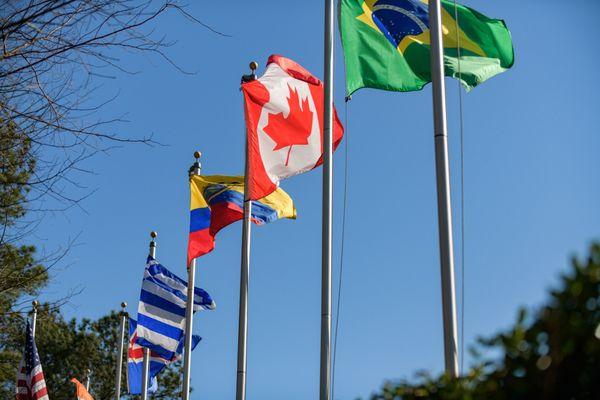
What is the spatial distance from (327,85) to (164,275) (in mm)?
8117

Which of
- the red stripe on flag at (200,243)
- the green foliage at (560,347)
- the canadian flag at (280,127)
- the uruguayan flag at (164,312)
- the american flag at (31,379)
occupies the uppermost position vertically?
the canadian flag at (280,127)

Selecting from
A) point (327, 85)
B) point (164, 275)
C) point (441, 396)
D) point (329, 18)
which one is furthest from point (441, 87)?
point (164, 275)

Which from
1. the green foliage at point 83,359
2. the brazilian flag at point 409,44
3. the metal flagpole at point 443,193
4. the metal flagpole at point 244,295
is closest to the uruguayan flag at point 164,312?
the metal flagpole at point 244,295

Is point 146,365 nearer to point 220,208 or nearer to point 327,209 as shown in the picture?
point 220,208

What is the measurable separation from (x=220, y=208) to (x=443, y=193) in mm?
6359

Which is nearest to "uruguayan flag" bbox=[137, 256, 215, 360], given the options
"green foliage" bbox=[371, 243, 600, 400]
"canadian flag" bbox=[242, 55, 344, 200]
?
"canadian flag" bbox=[242, 55, 344, 200]

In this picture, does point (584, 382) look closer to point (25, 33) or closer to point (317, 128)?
point (25, 33)

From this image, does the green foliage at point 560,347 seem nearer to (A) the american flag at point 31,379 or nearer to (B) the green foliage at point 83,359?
(A) the american flag at point 31,379

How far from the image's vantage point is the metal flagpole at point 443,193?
7242 mm

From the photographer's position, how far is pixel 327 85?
11.0m

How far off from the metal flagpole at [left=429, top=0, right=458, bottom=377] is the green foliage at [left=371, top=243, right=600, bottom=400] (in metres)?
4.08

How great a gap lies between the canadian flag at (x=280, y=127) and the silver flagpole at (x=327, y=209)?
80 centimetres

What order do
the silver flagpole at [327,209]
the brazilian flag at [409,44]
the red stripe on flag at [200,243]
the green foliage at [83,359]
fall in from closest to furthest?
the silver flagpole at [327,209] < the brazilian flag at [409,44] < the red stripe on flag at [200,243] < the green foliage at [83,359]

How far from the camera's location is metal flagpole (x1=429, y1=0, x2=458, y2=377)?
7.24m
